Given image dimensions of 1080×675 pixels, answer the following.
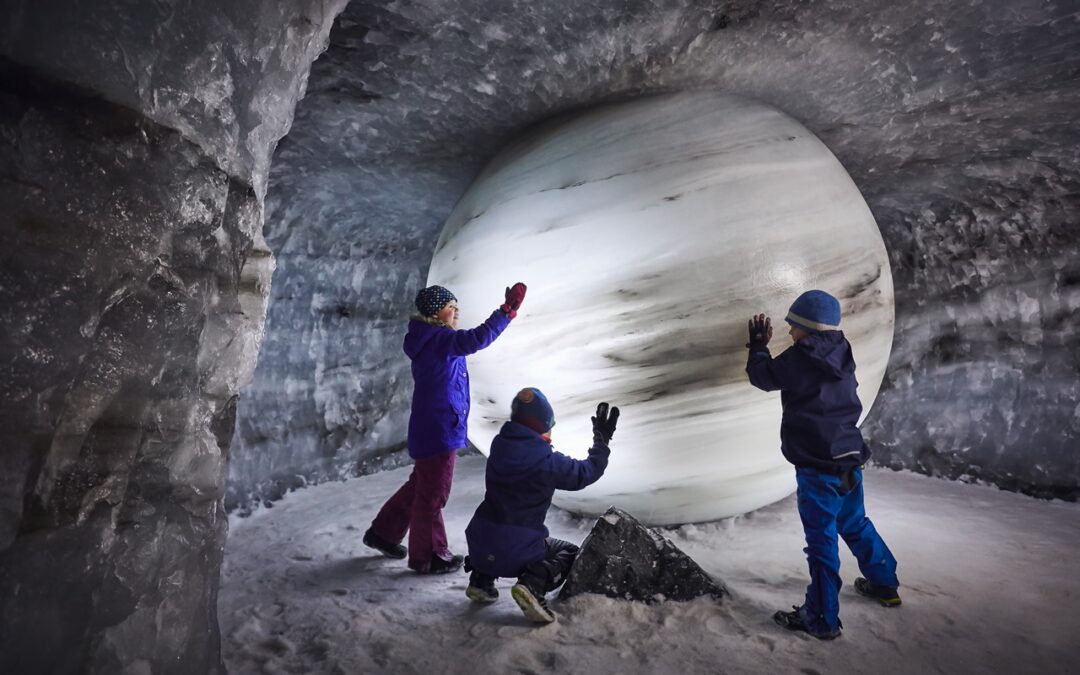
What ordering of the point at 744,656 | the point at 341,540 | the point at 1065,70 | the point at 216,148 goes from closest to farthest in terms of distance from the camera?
1. the point at 216,148
2. the point at 744,656
3. the point at 1065,70
4. the point at 341,540

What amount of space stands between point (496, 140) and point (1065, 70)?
2.14m

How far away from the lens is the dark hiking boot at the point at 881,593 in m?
1.80

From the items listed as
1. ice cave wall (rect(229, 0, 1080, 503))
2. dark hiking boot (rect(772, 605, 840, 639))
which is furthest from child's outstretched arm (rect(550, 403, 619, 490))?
ice cave wall (rect(229, 0, 1080, 503))

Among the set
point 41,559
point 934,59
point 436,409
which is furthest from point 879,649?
point 934,59

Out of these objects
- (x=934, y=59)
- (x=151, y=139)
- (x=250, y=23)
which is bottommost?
(x=151, y=139)

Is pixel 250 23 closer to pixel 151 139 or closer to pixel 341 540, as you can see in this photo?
pixel 151 139

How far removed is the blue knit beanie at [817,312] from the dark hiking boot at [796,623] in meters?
0.76

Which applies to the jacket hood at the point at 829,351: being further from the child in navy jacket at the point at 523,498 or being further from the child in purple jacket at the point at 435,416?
the child in purple jacket at the point at 435,416

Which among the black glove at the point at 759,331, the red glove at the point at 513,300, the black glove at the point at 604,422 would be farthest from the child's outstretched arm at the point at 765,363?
the red glove at the point at 513,300

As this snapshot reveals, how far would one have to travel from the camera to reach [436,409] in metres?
2.22

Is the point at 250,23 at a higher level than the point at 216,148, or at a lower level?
higher

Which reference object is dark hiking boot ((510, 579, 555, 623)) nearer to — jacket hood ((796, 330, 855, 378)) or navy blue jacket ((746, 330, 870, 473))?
navy blue jacket ((746, 330, 870, 473))

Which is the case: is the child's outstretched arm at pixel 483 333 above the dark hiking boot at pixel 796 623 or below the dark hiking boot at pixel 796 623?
above

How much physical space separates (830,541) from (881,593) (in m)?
0.30
